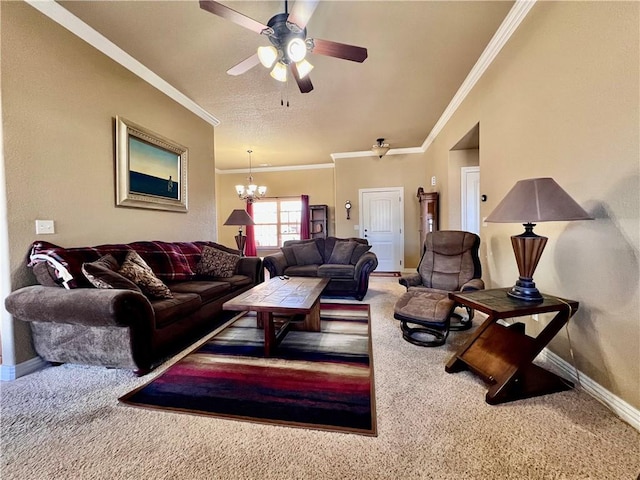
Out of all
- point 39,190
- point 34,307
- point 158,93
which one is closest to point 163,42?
point 158,93

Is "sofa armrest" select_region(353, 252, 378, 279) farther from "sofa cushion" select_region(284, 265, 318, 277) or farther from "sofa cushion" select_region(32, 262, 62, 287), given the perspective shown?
"sofa cushion" select_region(32, 262, 62, 287)

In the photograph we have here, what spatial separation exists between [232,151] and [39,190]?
4.31m

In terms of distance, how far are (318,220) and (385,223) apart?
176 cm

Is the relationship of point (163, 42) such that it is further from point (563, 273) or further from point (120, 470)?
point (563, 273)

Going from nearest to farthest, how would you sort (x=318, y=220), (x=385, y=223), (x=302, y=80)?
(x=302, y=80), (x=385, y=223), (x=318, y=220)

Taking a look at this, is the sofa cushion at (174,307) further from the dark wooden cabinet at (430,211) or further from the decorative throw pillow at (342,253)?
the dark wooden cabinet at (430,211)

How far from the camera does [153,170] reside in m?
3.24

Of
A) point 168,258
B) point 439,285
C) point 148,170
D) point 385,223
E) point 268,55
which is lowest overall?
point 439,285

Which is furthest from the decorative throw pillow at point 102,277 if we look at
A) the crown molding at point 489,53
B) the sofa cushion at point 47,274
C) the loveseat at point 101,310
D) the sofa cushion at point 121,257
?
the crown molding at point 489,53

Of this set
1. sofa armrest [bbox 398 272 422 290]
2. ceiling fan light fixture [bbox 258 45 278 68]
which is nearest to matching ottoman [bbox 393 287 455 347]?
sofa armrest [bbox 398 272 422 290]

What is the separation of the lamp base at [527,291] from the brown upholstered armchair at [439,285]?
1.94ft

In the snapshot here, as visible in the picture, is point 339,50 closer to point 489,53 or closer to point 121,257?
point 489,53

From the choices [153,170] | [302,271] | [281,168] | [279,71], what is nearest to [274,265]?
[302,271]

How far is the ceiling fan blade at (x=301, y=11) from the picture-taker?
174 cm
